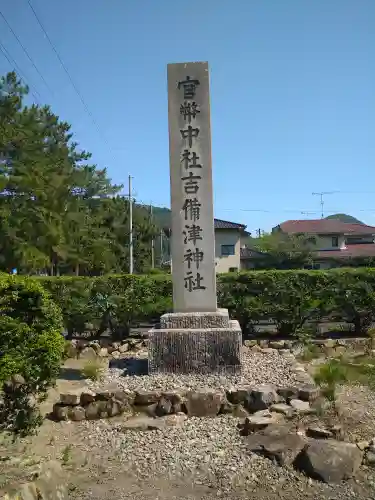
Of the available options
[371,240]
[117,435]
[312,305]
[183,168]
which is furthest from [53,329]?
[371,240]

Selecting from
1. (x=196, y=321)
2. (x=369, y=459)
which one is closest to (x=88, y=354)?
(x=196, y=321)

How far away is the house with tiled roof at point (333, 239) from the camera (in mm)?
36219

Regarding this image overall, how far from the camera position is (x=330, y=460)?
11.4 ft

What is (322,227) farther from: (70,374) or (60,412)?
(60,412)

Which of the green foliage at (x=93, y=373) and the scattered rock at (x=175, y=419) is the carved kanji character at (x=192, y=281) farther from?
the scattered rock at (x=175, y=419)

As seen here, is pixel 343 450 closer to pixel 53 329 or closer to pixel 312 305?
pixel 53 329

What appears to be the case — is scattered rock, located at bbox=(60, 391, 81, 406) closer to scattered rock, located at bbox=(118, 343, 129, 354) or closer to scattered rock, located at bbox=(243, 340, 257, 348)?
scattered rock, located at bbox=(118, 343, 129, 354)

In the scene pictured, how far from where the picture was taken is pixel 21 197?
623 inches

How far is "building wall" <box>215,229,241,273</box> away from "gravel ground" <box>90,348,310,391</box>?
28912 millimetres

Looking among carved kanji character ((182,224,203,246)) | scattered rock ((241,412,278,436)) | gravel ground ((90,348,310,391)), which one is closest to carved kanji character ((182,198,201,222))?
carved kanji character ((182,224,203,246))

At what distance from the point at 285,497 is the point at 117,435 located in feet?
6.18

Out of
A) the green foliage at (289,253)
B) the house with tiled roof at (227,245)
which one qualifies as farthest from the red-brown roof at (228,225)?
the green foliage at (289,253)

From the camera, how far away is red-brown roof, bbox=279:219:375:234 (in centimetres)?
3906

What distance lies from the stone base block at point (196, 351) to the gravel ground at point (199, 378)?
0.13 m
